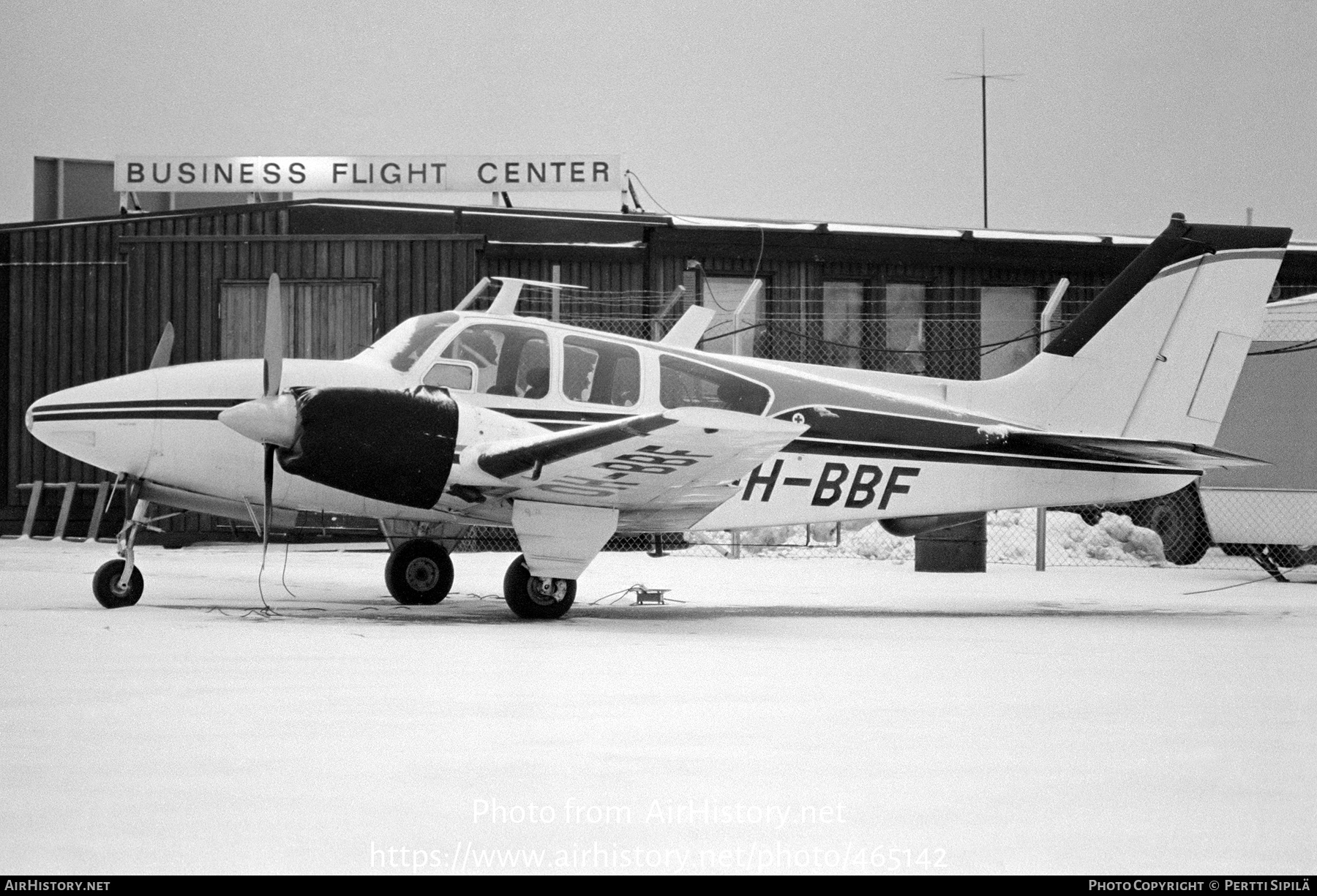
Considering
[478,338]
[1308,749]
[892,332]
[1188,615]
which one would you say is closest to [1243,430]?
[1188,615]

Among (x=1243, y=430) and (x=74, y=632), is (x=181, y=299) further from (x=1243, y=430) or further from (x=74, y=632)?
(x=1243, y=430)

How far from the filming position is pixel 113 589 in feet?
31.8

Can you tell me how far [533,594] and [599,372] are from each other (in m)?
1.85

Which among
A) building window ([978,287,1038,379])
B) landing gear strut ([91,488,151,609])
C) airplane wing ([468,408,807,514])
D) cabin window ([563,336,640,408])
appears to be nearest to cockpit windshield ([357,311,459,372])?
cabin window ([563,336,640,408])

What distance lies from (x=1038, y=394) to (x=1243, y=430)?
5.61 meters

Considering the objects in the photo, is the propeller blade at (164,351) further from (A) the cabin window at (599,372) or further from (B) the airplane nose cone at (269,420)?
(A) the cabin window at (599,372)

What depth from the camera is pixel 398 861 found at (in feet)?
10.7

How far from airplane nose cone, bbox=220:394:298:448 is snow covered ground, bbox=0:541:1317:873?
127 cm

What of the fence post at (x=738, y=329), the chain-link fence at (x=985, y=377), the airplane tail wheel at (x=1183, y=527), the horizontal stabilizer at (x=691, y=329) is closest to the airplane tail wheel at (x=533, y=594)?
the horizontal stabilizer at (x=691, y=329)

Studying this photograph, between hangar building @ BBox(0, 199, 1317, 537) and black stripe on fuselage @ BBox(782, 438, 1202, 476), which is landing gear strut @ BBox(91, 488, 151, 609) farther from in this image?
hangar building @ BBox(0, 199, 1317, 537)

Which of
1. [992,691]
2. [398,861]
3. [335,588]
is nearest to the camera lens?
[398,861]

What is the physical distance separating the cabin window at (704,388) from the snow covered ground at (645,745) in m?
1.76

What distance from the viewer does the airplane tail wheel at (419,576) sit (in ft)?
35.1

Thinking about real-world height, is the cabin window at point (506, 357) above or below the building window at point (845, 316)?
below
